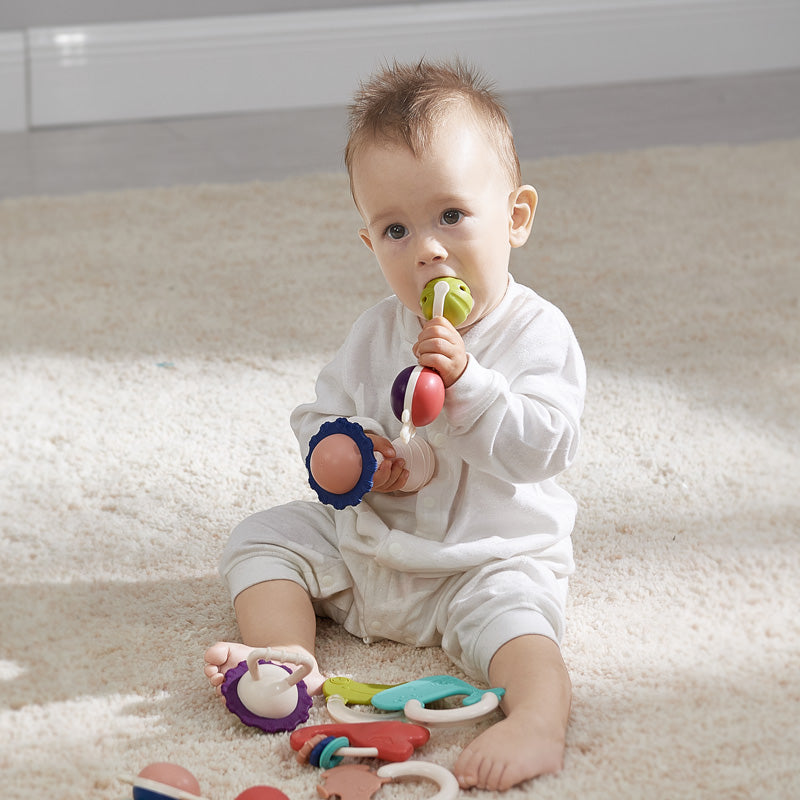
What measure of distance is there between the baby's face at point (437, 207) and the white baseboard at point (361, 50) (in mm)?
1773

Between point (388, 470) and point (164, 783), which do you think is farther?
point (388, 470)

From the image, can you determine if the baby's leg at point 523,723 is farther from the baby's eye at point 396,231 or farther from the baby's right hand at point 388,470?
the baby's eye at point 396,231

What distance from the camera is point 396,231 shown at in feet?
3.00

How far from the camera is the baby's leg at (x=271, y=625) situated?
0.87 m

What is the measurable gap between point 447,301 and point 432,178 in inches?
3.7

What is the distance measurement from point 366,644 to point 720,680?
0.28 meters

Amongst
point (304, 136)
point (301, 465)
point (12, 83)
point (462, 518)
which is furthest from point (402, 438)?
point (12, 83)

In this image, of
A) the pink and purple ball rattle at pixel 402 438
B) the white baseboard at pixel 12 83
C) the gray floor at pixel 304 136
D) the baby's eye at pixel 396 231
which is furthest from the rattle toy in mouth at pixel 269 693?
the white baseboard at pixel 12 83

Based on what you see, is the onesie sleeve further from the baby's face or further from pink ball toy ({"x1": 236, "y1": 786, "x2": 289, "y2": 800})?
pink ball toy ({"x1": 236, "y1": 786, "x2": 289, "y2": 800})

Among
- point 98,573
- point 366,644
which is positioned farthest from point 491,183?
point 98,573

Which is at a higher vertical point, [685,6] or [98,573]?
[685,6]

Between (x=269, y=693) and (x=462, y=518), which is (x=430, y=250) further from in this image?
(x=269, y=693)

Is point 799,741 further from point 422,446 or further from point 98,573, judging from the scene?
point 98,573

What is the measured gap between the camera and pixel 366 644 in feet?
3.15
